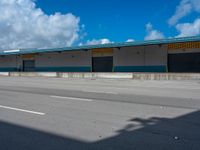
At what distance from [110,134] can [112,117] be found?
5.94 ft

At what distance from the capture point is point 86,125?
6.68 metres

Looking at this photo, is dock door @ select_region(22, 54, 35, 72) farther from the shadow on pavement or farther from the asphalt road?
the shadow on pavement

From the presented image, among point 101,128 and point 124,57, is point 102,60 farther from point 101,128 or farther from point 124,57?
point 101,128

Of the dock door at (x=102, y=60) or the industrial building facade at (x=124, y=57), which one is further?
the dock door at (x=102, y=60)

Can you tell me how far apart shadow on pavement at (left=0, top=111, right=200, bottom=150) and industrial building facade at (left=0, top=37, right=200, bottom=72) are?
2337 cm

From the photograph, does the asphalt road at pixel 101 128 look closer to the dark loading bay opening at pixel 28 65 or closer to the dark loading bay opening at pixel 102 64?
the dark loading bay opening at pixel 102 64

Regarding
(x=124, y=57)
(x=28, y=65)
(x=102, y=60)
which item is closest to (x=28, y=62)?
(x=28, y=65)

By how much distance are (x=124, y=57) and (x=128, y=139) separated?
103 feet

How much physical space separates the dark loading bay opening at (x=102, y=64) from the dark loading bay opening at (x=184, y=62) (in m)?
9.19

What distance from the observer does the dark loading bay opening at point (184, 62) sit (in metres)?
30.7

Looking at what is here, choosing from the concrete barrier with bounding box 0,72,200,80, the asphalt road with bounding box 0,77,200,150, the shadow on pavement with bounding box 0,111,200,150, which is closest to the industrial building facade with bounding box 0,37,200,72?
the concrete barrier with bounding box 0,72,200,80

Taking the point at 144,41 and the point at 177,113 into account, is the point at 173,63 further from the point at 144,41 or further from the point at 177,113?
the point at 177,113

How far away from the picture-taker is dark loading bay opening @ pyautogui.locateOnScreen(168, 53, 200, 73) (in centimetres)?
3074

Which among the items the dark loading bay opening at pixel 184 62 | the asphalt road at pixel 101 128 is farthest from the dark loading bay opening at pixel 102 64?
the asphalt road at pixel 101 128
